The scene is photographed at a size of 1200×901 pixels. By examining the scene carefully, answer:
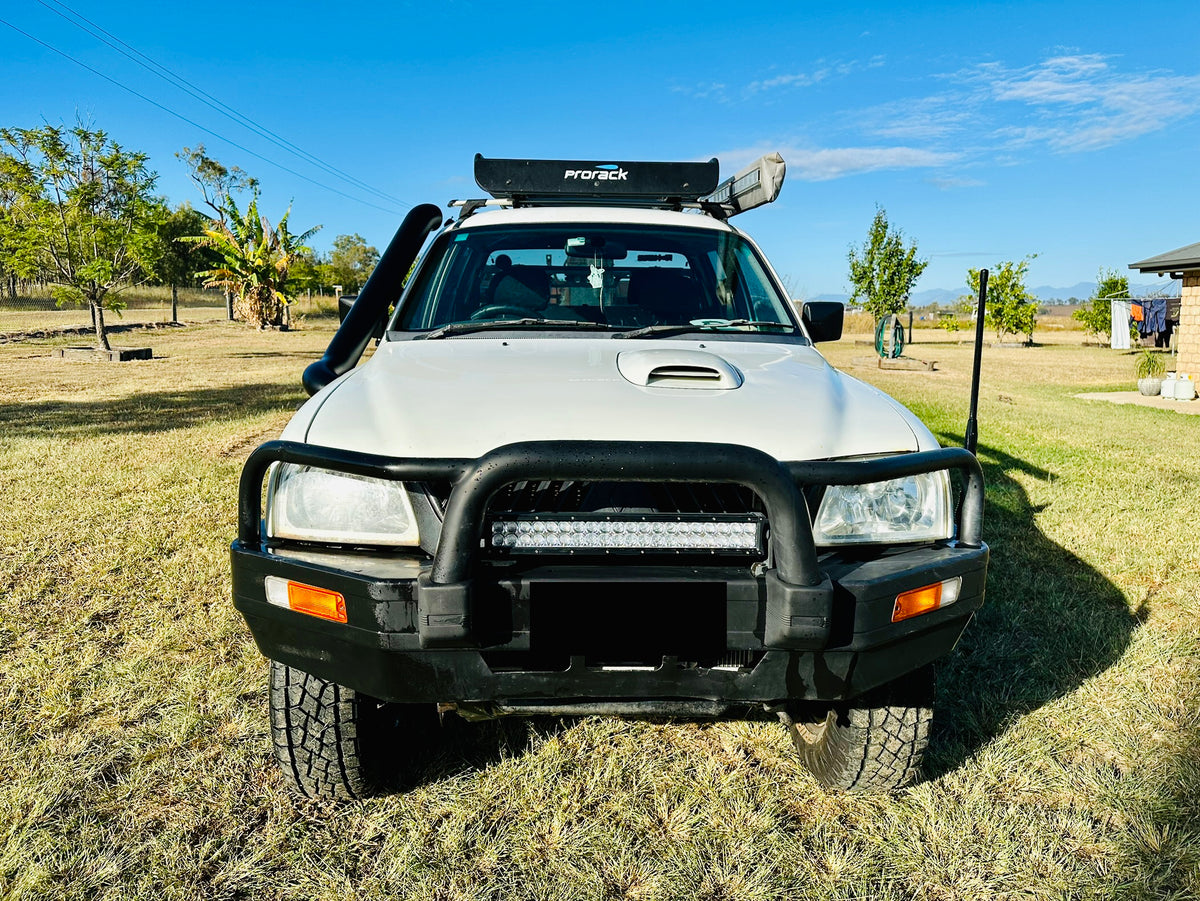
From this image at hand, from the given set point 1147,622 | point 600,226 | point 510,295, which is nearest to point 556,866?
point 510,295

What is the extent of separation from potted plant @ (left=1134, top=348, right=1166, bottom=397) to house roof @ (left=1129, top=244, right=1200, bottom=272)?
5.67 feet

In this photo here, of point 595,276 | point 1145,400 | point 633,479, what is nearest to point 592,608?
point 633,479

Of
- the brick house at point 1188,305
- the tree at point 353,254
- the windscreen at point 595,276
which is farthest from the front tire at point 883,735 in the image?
the tree at point 353,254

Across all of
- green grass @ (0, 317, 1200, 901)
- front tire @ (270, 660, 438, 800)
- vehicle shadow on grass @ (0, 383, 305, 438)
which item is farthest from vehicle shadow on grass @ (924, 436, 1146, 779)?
vehicle shadow on grass @ (0, 383, 305, 438)

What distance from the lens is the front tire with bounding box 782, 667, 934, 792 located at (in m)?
2.38

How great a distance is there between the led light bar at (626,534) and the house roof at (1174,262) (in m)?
17.1

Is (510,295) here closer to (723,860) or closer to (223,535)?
(723,860)

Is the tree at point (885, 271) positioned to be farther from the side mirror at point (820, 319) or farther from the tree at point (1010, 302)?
the side mirror at point (820, 319)

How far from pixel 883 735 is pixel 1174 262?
1712 centimetres

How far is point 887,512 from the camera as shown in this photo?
2178 millimetres

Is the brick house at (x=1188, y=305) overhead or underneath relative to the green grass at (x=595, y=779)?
overhead

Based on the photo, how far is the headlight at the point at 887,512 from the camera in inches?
83.4

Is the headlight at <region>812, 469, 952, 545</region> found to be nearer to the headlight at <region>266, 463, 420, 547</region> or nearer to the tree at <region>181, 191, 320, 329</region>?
the headlight at <region>266, 463, 420, 547</region>

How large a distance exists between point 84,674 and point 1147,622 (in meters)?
4.61
